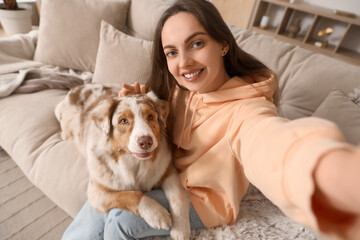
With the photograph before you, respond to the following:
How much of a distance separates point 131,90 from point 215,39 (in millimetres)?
653

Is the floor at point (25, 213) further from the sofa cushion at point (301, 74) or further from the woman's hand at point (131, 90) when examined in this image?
the sofa cushion at point (301, 74)

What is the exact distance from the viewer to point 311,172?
0.31 m

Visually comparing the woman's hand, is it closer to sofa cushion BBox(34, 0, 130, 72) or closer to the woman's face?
the woman's face

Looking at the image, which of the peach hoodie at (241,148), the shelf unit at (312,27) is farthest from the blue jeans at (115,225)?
the shelf unit at (312,27)

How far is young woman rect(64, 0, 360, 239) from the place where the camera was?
317 millimetres

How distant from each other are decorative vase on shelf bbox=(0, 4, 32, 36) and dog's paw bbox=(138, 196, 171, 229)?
131 inches

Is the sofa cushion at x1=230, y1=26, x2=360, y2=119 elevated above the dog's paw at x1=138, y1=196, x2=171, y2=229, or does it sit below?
above

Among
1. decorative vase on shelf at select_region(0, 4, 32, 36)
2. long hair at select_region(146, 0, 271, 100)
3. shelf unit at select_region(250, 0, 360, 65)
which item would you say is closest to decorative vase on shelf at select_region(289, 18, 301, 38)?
shelf unit at select_region(250, 0, 360, 65)

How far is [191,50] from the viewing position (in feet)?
2.99

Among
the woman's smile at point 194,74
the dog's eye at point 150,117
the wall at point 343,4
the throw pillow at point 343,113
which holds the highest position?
the wall at point 343,4

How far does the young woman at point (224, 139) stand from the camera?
0.32 meters

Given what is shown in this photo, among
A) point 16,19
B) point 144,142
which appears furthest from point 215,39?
point 16,19

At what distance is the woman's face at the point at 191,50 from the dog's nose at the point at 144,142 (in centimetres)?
33

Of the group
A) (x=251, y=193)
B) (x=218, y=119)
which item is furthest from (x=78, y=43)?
(x=251, y=193)
